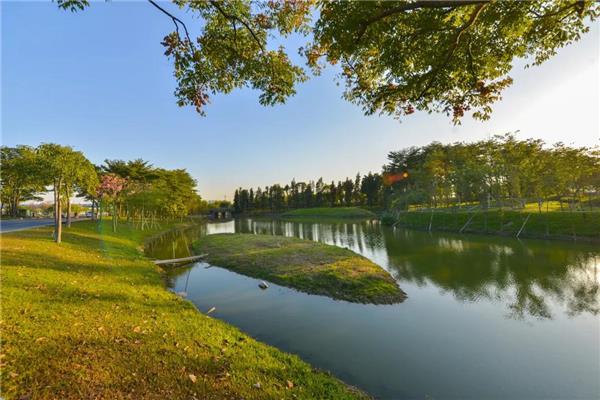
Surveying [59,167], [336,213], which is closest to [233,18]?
[59,167]

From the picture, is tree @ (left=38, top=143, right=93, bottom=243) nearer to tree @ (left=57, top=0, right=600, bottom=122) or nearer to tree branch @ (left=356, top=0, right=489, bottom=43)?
tree @ (left=57, top=0, right=600, bottom=122)

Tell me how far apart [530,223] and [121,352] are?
134 feet

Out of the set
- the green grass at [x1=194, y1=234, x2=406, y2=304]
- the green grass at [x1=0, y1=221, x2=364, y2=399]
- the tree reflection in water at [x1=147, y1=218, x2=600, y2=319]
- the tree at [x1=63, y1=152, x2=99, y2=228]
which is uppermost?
the tree at [x1=63, y1=152, x2=99, y2=228]

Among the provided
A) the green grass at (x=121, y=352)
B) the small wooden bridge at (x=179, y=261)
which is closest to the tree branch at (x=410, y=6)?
the green grass at (x=121, y=352)

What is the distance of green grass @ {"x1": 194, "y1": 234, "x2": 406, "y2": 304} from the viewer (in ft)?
41.9

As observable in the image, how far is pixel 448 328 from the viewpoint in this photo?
9531mm

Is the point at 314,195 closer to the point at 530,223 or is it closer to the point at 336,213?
the point at 336,213

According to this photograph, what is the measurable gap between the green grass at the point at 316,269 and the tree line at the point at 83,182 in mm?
10174

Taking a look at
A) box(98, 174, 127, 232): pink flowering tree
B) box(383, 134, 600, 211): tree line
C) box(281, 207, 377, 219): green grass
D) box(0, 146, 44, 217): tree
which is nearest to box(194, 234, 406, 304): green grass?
box(0, 146, 44, 217): tree

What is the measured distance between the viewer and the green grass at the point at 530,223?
26.8 meters

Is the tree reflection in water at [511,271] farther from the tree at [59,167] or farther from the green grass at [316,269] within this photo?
the tree at [59,167]

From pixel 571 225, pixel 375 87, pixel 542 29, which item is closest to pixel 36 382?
pixel 375 87

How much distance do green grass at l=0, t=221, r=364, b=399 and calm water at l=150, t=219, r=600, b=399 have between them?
1.87 meters

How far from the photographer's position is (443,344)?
8.41 metres
